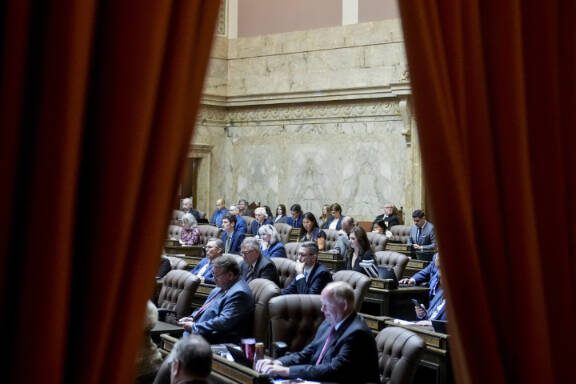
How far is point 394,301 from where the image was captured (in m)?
7.54

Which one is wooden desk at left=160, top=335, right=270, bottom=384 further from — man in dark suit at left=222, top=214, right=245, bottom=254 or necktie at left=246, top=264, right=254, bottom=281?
man in dark suit at left=222, top=214, right=245, bottom=254

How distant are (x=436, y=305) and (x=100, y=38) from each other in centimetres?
508

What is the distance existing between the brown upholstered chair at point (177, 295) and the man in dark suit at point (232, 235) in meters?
3.79

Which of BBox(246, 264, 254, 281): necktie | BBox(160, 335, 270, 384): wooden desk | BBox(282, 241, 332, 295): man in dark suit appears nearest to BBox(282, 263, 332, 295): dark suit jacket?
BBox(282, 241, 332, 295): man in dark suit

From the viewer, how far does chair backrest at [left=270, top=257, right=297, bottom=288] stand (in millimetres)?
7832

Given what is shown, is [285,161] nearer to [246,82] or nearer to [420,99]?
[246,82]

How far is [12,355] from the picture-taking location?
1481mm

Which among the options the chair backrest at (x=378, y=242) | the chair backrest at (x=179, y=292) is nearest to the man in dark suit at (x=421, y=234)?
the chair backrest at (x=378, y=242)

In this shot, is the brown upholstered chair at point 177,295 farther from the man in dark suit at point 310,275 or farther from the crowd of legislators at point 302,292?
the man in dark suit at point 310,275

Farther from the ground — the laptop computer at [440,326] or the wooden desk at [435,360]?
the laptop computer at [440,326]

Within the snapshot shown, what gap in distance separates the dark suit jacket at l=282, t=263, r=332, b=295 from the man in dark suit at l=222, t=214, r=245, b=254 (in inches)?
157

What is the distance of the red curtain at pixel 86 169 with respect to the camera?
149 cm

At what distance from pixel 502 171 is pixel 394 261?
20.9ft

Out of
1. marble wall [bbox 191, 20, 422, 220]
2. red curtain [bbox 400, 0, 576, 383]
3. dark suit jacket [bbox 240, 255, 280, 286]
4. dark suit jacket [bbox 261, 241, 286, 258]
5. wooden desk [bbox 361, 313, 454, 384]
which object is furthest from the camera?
marble wall [bbox 191, 20, 422, 220]
